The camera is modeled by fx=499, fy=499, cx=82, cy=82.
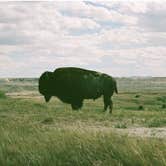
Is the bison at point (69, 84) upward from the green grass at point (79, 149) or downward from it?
downward

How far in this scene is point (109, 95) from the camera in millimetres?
23078

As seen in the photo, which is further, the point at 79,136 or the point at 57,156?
the point at 79,136

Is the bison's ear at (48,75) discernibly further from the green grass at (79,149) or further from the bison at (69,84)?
the green grass at (79,149)

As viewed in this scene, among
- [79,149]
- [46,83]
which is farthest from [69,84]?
[79,149]

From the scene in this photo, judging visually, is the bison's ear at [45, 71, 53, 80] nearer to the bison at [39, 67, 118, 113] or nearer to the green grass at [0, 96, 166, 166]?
the bison at [39, 67, 118, 113]

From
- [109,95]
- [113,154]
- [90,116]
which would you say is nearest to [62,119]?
[90,116]

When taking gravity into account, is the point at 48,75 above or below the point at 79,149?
below

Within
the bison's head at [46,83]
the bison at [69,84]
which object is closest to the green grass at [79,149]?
the bison's head at [46,83]

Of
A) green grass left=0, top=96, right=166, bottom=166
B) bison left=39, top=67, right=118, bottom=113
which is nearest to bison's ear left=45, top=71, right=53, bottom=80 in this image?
bison left=39, top=67, right=118, bottom=113

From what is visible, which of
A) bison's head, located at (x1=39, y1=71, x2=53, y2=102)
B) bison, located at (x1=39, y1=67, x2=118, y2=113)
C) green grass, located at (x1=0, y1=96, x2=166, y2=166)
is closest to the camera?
green grass, located at (x1=0, y1=96, x2=166, y2=166)

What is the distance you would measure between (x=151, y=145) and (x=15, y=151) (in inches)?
111

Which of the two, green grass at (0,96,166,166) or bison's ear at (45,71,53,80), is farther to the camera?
bison's ear at (45,71,53,80)

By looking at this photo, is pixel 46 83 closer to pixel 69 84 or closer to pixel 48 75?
pixel 48 75

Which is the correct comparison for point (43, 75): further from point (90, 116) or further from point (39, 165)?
point (39, 165)
